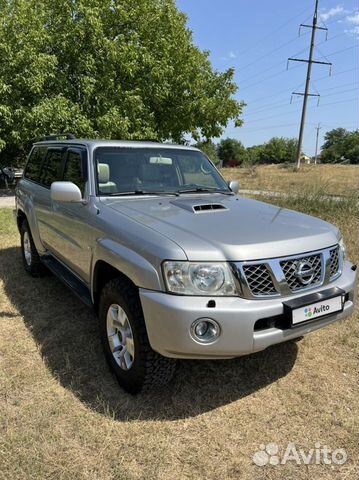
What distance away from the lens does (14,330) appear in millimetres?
3896

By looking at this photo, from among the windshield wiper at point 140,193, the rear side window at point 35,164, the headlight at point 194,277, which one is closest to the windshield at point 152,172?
the windshield wiper at point 140,193

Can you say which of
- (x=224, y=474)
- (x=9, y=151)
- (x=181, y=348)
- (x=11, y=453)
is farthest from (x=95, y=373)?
(x=9, y=151)

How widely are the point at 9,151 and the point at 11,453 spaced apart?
48.9ft

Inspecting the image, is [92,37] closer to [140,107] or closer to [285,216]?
[140,107]

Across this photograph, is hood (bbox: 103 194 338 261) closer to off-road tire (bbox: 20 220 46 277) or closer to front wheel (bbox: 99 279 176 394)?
front wheel (bbox: 99 279 176 394)

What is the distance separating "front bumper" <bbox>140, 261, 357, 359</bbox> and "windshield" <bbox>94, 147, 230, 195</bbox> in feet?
4.62

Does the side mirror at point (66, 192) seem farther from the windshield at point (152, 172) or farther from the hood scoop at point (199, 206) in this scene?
the hood scoop at point (199, 206)

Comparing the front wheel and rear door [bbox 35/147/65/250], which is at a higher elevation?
rear door [bbox 35/147/65/250]

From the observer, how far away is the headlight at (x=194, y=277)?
94.9 inches

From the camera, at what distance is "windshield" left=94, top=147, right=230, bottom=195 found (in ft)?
11.9

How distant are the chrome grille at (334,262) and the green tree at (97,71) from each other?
11.4m

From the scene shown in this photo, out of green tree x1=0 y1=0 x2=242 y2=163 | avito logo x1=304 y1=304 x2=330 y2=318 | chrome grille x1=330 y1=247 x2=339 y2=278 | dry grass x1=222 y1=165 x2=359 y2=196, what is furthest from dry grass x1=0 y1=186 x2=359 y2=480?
green tree x1=0 y1=0 x2=242 y2=163

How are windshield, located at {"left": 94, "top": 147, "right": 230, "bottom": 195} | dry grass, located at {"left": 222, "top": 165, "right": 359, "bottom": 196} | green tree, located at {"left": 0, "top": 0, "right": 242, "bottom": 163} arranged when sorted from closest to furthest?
windshield, located at {"left": 94, "top": 147, "right": 230, "bottom": 195} → dry grass, located at {"left": 222, "top": 165, "right": 359, "bottom": 196} → green tree, located at {"left": 0, "top": 0, "right": 242, "bottom": 163}

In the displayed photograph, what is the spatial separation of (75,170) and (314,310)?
2511mm
